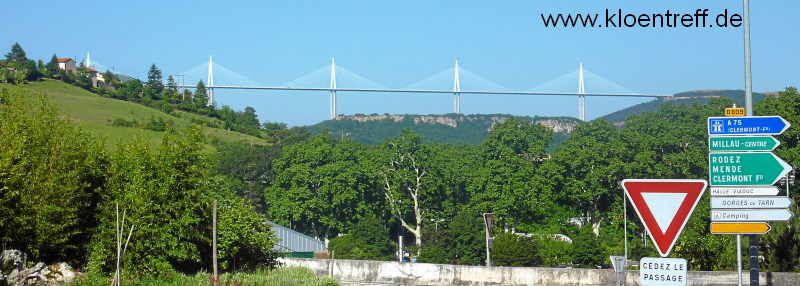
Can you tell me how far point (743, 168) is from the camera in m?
10.3

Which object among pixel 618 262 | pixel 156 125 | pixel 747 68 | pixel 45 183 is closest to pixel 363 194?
pixel 156 125

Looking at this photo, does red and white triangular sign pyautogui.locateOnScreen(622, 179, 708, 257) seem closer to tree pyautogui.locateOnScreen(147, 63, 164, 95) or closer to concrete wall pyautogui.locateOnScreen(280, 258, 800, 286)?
concrete wall pyautogui.locateOnScreen(280, 258, 800, 286)

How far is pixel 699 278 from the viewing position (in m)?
21.0

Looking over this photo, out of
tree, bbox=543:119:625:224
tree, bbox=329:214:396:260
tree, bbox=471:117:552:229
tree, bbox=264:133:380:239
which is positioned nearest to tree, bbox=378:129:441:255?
tree, bbox=264:133:380:239

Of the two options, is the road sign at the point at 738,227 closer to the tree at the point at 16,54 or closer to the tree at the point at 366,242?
the tree at the point at 366,242

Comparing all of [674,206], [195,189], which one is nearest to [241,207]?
[195,189]

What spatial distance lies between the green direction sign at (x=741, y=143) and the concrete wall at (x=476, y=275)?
34.1ft

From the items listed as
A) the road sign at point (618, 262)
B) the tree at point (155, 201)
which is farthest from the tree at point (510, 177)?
the road sign at point (618, 262)

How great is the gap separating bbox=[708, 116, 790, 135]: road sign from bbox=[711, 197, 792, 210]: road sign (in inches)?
29.4

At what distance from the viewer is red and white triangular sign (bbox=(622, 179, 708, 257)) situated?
7301 mm

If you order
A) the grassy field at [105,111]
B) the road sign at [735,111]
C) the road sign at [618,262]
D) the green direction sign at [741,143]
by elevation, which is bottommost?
the road sign at [618,262]

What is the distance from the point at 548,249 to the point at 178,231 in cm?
2868

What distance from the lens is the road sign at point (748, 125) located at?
33.7 ft

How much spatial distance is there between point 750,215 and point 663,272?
345cm
